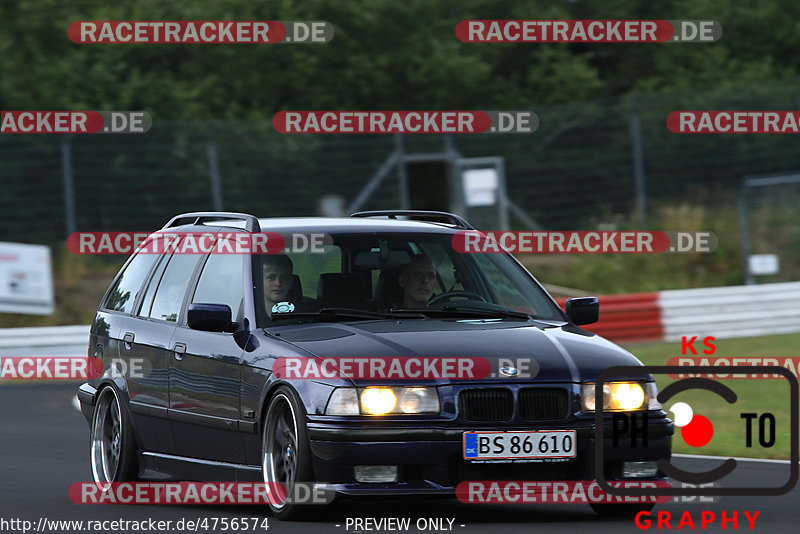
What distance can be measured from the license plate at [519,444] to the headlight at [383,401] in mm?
243

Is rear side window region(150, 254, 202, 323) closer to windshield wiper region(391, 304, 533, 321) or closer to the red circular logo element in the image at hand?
windshield wiper region(391, 304, 533, 321)

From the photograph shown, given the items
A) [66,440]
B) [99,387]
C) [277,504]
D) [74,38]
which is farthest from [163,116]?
[277,504]

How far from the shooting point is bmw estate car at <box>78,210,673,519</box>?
8.05 metres

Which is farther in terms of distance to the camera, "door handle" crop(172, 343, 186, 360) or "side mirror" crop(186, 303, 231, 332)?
"door handle" crop(172, 343, 186, 360)

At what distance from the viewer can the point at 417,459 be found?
8000 millimetres

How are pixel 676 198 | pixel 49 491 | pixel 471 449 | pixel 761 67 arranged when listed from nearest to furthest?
1. pixel 471 449
2. pixel 49 491
3. pixel 676 198
4. pixel 761 67

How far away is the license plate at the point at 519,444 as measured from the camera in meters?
8.05

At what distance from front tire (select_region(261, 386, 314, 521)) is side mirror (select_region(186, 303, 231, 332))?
2.07 ft

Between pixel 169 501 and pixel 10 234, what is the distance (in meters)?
16.1

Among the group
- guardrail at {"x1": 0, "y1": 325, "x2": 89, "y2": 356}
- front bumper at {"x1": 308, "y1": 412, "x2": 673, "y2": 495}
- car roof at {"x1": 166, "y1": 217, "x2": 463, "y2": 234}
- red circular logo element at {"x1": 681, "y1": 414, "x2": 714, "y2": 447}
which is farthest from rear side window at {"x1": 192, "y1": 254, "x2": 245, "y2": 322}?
guardrail at {"x1": 0, "y1": 325, "x2": 89, "y2": 356}

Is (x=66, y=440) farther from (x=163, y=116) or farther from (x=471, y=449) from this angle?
(x=163, y=116)

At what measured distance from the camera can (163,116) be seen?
33.1 meters

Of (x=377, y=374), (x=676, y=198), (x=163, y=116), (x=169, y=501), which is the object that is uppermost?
(x=163, y=116)

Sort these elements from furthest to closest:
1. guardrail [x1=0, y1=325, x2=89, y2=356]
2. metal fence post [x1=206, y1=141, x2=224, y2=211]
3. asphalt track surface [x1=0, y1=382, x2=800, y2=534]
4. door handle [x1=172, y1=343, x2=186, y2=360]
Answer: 1. metal fence post [x1=206, y1=141, x2=224, y2=211]
2. guardrail [x1=0, y1=325, x2=89, y2=356]
3. door handle [x1=172, y1=343, x2=186, y2=360]
4. asphalt track surface [x1=0, y1=382, x2=800, y2=534]
